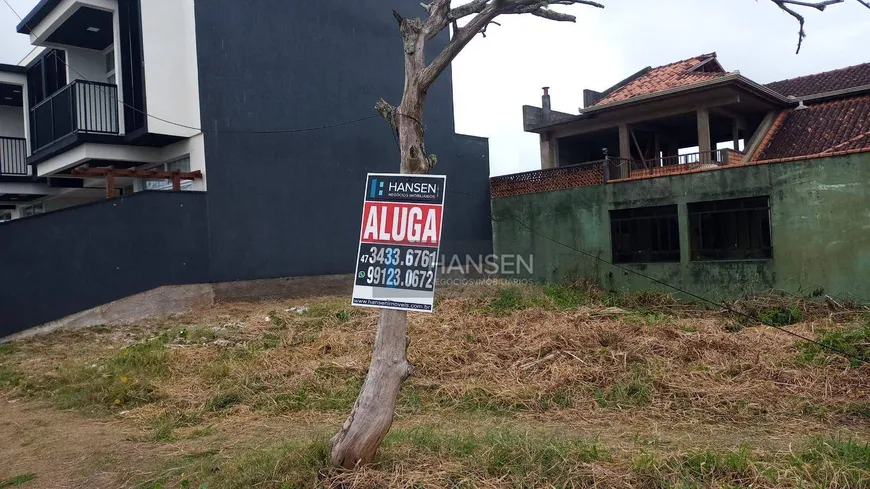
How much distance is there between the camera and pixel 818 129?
553 inches

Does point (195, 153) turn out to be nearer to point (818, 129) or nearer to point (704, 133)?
point (704, 133)

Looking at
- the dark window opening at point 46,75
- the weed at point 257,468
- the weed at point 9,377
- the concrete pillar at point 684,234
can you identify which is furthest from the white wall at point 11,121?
the concrete pillar at point 684,234

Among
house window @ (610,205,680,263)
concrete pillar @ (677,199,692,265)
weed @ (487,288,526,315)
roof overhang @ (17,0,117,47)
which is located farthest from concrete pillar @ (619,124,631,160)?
roof overhang @ (17,0,117,47)

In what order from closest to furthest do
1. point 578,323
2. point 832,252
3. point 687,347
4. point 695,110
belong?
point 687,347 → point 578,323 → point 832,252 → point 695,110

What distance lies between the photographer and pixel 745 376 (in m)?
6.27

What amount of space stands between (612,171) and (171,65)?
9.50 metres

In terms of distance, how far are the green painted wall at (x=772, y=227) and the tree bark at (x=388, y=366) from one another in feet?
31.2

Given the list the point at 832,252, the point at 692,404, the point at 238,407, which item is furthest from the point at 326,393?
the point at 832,252

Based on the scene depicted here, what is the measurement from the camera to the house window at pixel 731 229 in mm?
11719

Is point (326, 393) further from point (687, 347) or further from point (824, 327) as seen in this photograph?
point (824, 327)

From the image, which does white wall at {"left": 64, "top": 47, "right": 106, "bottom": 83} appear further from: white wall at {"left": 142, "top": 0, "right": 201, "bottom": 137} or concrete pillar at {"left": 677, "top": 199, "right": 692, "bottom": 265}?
concrete pillar at {"left": 677, "top": 199, "right": 692, "bottom": 265}

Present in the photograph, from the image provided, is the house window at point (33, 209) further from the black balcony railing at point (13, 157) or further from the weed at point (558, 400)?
the weed at point (558, 400)

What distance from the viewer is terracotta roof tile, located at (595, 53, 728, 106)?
14.8 m

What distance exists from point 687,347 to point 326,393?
408cm
